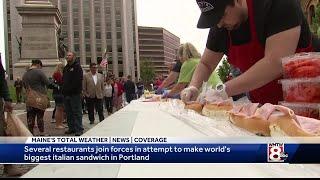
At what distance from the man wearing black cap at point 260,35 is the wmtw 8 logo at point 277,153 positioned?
0.93 meters

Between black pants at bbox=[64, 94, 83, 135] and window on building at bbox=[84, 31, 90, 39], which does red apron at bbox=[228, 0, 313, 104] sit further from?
window on building at bbox=[84, 31, 90, 39]

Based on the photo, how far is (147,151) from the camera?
84cm

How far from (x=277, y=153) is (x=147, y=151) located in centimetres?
24

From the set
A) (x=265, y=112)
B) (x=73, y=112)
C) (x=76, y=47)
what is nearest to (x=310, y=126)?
(x=265, y=112)

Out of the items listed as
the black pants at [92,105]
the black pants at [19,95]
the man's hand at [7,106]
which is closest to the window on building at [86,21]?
the black pants at [19,95]

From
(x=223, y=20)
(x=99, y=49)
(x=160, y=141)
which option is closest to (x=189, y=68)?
(x=223, y=20)

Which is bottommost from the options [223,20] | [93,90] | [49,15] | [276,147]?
[93,90]

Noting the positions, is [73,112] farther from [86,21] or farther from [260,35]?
[86,21]

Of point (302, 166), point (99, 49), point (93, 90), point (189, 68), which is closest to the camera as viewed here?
point (302, 166)

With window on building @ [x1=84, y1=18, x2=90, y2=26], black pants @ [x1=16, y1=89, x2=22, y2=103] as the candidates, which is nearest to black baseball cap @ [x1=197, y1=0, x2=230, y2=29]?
black pants @ [x1=16, y1=89, x2=22, y2=103]

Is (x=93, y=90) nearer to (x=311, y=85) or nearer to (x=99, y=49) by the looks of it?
(x=311, y=85)

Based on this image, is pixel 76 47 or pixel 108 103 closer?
pixel 108 103

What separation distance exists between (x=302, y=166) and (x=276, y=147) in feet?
0.18

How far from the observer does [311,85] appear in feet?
4.19
